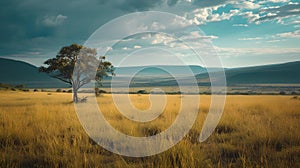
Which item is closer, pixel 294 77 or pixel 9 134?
pixel 9 134

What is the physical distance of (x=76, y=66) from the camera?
21.8m

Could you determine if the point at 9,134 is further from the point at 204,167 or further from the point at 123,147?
the point at 204,167

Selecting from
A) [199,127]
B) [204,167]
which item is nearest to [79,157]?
[204,167]

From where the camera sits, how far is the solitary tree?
21553mm

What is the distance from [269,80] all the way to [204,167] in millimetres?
215277

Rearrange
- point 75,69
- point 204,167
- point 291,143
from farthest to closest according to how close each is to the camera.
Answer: point 75,69 < point 291,143 < point 204,167

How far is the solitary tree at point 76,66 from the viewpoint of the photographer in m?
21.6

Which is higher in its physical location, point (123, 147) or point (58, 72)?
point (58, 72)

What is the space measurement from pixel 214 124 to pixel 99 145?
15.0 feet

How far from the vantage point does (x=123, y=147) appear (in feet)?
18.5

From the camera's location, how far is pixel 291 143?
18.5 feet

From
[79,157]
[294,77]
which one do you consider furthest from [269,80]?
[79,157]

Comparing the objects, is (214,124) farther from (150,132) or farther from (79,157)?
(79,157)

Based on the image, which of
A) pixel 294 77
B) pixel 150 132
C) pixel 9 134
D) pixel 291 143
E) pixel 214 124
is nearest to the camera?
pixel 291 143
